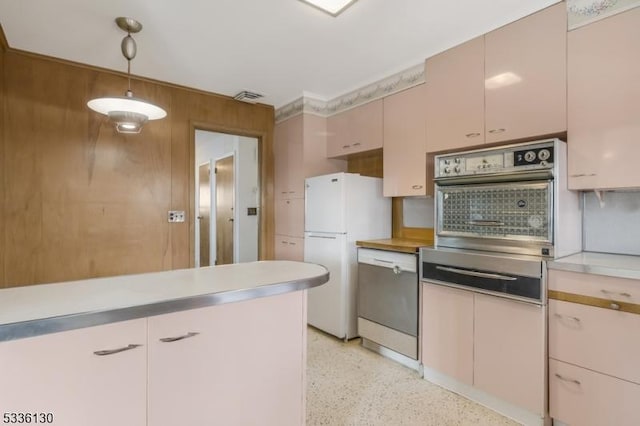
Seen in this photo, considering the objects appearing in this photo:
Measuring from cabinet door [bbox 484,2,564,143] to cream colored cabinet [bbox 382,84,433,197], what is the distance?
1.81 feet

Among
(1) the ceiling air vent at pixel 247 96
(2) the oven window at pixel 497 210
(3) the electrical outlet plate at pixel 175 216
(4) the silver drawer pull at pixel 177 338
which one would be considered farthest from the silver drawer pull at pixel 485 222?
(3) the electrical outlet plate at pixel 175 216

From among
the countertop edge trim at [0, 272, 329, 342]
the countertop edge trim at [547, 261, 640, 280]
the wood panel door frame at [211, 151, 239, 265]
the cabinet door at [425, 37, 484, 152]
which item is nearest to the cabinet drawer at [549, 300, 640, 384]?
the countertop edge trim at [547, 261, 640, 280]

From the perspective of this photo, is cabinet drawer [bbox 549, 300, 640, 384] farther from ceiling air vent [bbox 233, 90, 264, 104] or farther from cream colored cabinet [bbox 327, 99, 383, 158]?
ceiling air vent [bbox 233, 90, 264, 104]

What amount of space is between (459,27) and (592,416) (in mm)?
2311

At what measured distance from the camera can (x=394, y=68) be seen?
274 centimetres

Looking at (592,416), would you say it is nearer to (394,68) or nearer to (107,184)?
(394,68)

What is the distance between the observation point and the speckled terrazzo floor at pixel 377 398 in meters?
1.85

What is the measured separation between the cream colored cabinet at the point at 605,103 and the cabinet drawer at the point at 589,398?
96 cm

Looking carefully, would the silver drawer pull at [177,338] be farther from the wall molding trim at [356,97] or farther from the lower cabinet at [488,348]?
the wall molding trim at [356,97]

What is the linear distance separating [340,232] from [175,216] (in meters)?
1.60

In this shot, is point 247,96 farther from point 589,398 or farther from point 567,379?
point 589,398

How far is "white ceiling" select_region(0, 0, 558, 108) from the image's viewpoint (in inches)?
76.4

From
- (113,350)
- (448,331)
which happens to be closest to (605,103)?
(448,331)

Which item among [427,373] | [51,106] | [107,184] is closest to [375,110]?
[427,373]
